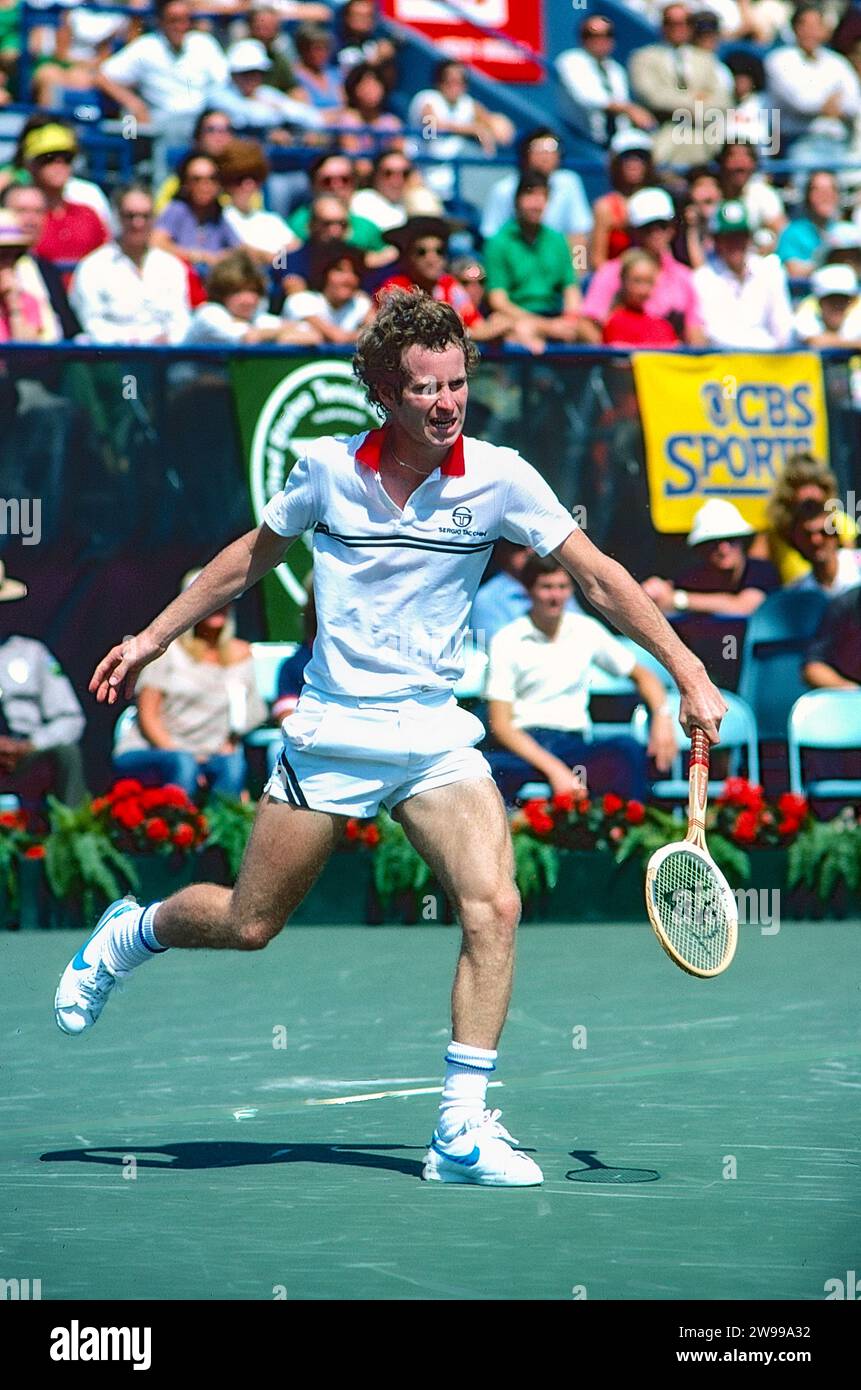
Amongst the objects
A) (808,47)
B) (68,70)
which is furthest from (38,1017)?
(808,47)

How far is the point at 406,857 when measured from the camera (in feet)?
34.1

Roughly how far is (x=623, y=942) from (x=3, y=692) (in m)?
2.83

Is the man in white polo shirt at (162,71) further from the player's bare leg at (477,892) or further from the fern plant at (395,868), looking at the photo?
the player's bare leg at (477,892)

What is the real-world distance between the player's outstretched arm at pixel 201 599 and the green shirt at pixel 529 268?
6.96 m

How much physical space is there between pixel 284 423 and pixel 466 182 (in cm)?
504

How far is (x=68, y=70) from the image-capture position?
48.2ft

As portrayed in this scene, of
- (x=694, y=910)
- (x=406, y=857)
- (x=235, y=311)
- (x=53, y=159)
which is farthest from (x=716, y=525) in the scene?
(x=694, y=910)

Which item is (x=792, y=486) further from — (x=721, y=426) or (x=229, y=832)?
(x=229, y=832)

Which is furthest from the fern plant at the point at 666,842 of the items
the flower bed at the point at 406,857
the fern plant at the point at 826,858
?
the fern plant at the point at 826,858

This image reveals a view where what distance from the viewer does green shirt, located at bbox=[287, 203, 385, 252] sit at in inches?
512

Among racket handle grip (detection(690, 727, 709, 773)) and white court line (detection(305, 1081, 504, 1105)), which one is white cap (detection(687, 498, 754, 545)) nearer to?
white court line (detection(305, 1081, 504, 1105))

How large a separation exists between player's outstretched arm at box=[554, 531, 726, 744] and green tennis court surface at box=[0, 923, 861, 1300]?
1.12 m

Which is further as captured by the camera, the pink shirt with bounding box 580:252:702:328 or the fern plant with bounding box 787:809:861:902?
the pink shirt with bounding box 580:252:702:328

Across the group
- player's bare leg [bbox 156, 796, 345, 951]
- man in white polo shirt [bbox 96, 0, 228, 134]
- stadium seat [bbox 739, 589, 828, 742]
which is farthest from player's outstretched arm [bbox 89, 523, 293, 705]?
man in white polo shirt [bbox 96, 0, 228, 134]
